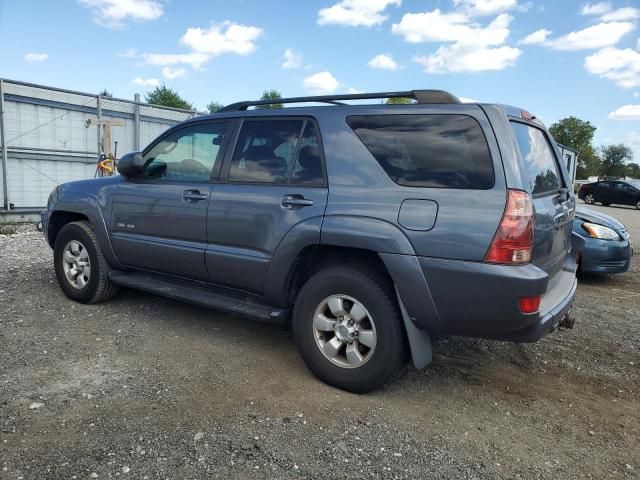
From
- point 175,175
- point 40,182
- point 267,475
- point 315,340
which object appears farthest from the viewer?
point 40,182

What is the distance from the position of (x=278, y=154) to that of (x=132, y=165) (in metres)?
1.45

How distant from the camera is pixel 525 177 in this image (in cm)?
283

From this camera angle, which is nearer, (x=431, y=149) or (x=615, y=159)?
(x=431, y=149)

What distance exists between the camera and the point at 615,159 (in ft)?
280

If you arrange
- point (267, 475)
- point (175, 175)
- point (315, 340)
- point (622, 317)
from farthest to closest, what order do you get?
point (622, 317) → point (175, 175) → point (315, 340) → point (267, 475)

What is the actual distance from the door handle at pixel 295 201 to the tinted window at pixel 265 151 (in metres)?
0.17

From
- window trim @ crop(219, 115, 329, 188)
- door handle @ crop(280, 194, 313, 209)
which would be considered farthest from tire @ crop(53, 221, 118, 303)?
door handle @ crop(280, 194, 313, 209)

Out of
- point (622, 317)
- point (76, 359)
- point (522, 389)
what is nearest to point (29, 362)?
point (76, 359)

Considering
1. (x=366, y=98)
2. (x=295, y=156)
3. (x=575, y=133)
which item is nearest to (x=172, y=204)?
(x=295, y=156)

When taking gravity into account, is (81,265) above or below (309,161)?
below

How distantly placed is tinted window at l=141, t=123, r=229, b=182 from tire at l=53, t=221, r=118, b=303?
36.1 inches

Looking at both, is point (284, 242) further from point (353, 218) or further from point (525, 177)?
point (525, 177)

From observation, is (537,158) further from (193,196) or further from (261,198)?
(193,196)

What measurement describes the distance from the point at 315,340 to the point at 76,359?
1778mm
